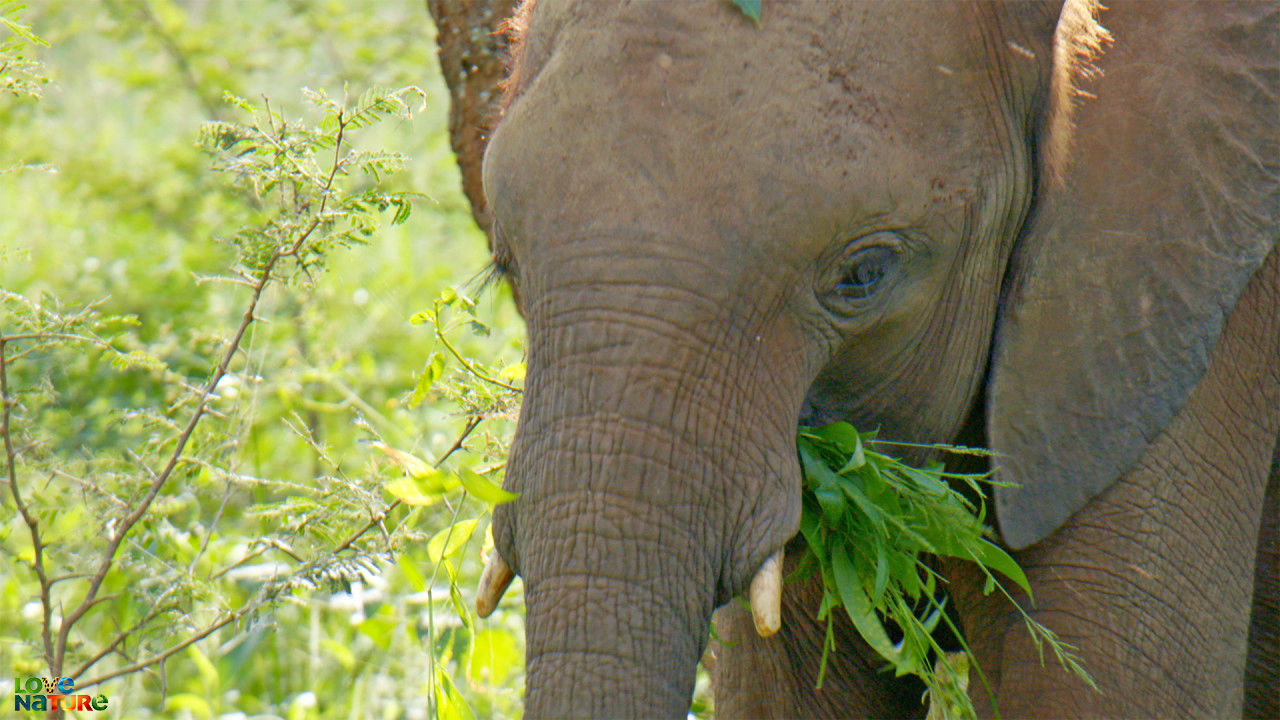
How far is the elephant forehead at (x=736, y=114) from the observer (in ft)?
7.55

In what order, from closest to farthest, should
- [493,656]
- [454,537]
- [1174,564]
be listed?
1. [1174,564]
2. [454,537]
3. [493,656]

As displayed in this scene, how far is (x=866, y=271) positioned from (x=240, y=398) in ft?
6.89

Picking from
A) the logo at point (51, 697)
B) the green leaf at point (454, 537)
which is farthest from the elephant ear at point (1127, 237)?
the logo at point (51, 697)

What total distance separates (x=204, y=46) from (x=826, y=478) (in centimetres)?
578

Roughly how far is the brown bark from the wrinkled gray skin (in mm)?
1675

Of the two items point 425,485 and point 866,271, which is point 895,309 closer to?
point 866,271

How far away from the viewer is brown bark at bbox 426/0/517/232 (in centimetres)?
432

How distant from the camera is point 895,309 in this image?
2.59m

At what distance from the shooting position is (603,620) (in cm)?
225

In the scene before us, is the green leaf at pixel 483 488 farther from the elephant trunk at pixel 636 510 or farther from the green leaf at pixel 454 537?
the green leaf at pixel 454 537

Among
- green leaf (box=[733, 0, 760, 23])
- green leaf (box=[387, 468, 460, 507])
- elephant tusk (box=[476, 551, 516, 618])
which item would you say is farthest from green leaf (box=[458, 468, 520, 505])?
green leaf (box=[733, 0, 760, 23])

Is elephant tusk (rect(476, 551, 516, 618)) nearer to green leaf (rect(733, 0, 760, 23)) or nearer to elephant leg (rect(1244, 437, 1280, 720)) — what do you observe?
green leaf (rect(733, 0, 760, 23))

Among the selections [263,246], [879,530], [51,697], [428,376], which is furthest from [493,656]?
[879,530]

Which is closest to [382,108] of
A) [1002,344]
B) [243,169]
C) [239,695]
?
[243,169]
